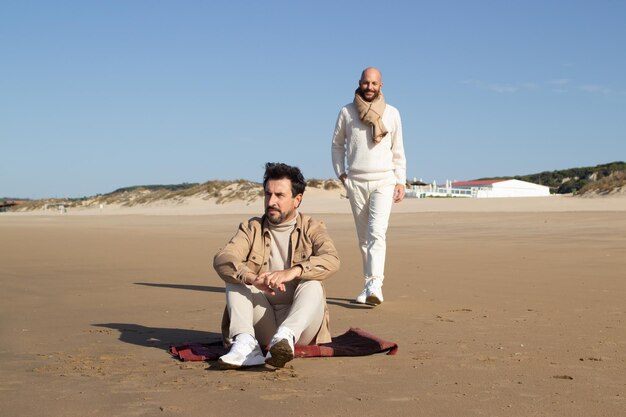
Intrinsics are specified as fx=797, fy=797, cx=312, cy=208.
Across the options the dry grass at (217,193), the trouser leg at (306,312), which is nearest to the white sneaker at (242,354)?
the trouser leg at (306,312)

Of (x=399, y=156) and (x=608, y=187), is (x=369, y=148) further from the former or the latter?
(x=608, y=187)

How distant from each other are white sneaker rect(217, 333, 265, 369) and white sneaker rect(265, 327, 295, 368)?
0.14 m

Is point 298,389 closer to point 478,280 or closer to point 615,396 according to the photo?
point 615,396

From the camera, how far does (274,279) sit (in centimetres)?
466

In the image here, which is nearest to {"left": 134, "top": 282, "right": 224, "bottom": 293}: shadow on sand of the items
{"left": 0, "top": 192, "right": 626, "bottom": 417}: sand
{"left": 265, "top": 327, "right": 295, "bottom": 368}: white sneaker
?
{"left": 0, "top": 192, "right": 626, "bottom": 417}: sand

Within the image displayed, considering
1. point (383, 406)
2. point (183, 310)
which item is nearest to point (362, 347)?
point (383, 406)

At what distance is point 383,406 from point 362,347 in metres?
1.38

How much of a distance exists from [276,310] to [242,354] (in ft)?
2.15

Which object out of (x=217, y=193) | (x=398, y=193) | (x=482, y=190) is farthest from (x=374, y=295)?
(x=482, y=190)

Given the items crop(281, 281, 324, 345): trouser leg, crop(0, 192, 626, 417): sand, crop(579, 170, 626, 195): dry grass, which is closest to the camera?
crop(0, 192, 626, 417): sand

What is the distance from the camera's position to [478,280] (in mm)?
9102

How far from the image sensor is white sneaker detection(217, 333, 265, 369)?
4430 millimetres

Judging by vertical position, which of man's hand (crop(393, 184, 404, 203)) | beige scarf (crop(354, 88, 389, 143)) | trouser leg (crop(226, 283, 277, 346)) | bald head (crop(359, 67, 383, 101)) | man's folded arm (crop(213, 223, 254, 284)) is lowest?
trouser leg (crop(226, 283, 277, 346))

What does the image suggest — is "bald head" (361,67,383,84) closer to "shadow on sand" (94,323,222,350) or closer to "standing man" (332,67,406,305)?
"standing man" (332,67,406,305)
